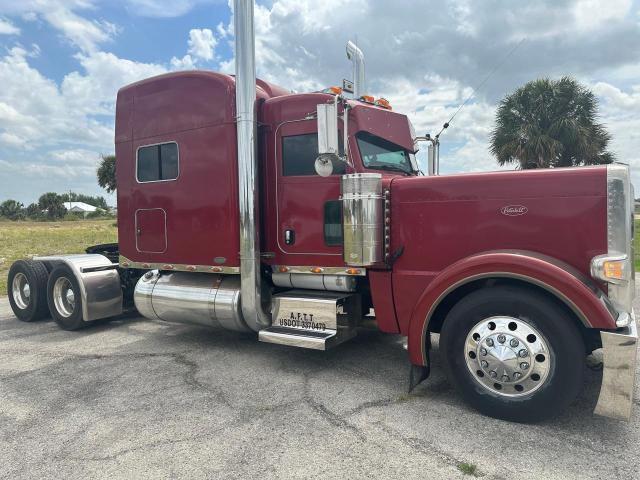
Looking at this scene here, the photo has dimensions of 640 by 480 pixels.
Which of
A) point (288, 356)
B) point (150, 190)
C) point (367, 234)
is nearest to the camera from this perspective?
point (367, 234)

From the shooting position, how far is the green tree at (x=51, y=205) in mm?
72562

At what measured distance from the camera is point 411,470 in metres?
3.00

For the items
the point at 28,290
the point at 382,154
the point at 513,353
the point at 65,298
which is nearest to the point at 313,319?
the point at 382,154

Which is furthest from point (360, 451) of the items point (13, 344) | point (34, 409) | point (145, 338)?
point (13, 344)

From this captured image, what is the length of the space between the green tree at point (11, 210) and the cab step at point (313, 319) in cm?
7624

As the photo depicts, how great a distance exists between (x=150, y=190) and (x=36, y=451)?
10.9 ft

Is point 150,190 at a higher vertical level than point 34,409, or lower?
higher

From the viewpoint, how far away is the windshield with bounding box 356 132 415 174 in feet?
15.9

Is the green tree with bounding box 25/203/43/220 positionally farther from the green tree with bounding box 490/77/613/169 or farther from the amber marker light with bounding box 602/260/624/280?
the amber marker light with bounding box 602/260/624/280

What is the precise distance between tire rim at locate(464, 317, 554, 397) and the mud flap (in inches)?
16.1

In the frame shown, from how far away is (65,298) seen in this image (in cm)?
719

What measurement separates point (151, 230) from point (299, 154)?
2.26m

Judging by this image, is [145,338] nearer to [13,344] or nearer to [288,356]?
[13,344]

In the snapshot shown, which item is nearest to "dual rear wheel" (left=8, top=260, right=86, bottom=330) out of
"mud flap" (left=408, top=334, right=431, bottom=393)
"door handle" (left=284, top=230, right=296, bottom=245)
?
"door handle" (left=284, top=230, right=296, bottom=245)
